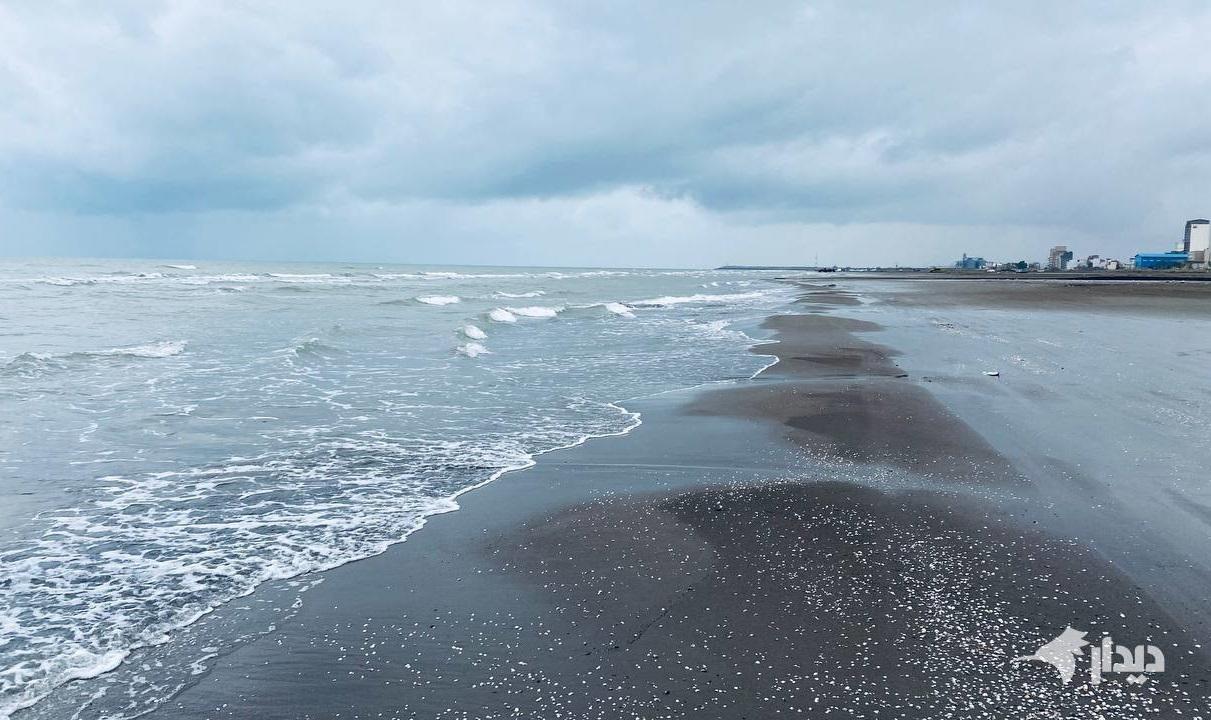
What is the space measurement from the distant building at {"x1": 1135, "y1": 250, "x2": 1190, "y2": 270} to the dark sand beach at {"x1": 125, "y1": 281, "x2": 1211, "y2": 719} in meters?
156

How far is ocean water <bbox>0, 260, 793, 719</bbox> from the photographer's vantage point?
15.9ft

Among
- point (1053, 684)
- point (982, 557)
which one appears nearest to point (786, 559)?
point (982, 557)

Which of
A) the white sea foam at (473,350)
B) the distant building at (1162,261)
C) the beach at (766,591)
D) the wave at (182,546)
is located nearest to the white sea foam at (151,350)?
the white sea foam at (473,350)

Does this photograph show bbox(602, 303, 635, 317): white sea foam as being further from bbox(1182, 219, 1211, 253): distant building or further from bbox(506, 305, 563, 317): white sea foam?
bbox(1182, 219, 1211, 253): distant building

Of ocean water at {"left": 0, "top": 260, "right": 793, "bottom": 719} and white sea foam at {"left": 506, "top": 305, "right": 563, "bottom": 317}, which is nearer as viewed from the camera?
ocean water at {"left": 0, "top": 260, "right": 793, "bottom": 719}

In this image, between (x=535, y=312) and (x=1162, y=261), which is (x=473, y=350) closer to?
(x=535, y=312)

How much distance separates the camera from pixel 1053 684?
3.51 metres

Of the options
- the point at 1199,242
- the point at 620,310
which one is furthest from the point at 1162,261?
the point at 620,310

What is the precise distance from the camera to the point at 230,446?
29.3 feet

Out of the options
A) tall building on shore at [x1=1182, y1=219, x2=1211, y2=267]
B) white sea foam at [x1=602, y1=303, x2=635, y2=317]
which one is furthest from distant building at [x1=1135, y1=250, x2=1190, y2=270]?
white sea foam at [x1=602, y1=303, x2=635, y2=317]

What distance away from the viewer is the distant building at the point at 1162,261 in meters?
126

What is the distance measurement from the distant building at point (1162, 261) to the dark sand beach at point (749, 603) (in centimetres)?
15550

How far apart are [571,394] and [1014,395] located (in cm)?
792

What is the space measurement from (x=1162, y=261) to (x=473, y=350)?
15451 cm
